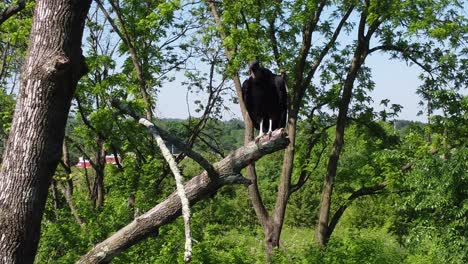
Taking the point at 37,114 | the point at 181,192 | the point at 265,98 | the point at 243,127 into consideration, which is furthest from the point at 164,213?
the point at 243,127

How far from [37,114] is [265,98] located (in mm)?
3551

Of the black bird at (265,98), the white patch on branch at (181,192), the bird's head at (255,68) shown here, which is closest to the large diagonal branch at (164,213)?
the white patch on branch at (181,192)

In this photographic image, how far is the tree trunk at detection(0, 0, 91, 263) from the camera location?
102 inches

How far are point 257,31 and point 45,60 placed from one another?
419 inches

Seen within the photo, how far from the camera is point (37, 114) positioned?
2.62 meters

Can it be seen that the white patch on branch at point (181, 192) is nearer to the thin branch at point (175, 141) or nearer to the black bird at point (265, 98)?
the thin branch at point (175, 141)

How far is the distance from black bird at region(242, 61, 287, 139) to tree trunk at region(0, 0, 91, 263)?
336 centimetres

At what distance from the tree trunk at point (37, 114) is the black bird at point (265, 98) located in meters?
3.36

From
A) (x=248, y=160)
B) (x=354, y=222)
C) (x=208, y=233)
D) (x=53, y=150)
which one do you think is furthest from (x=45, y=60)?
(x=354, y=222)

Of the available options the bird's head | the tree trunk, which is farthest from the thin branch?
the bird's head

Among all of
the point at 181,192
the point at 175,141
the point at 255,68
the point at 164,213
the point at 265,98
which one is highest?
the point at 255,68

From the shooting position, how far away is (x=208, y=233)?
9.67 m

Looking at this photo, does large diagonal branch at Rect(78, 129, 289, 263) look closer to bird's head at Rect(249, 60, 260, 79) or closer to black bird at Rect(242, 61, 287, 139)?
black bird at Rect(242, 61, 287, 139)

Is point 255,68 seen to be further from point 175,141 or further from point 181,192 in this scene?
point 181,192
